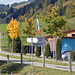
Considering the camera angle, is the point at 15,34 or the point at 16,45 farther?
the point at 16,45

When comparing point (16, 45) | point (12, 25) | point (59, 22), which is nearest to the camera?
point (59, 22)

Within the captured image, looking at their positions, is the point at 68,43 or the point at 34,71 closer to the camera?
the point at 34,71

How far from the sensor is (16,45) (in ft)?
180

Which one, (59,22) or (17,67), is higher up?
(59,22)

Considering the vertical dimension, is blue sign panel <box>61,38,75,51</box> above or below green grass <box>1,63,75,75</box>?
above

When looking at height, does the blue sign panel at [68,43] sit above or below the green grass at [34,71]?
above

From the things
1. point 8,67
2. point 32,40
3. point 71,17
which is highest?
point 71,17

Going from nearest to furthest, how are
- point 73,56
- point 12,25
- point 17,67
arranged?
point 17,67 < point 73,56 < point 12,25

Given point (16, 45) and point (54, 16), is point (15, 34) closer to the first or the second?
point (16, 45)

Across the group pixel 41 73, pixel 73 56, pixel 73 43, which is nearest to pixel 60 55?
pixel 73 56

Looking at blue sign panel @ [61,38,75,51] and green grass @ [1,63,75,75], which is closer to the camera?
green grass @ [1,63,75,75]

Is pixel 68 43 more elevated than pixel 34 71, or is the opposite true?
pixel 68 43

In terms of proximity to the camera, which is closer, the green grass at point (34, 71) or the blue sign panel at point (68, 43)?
the green grass at point (34, 71)

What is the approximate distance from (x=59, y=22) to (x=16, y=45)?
23858mm
